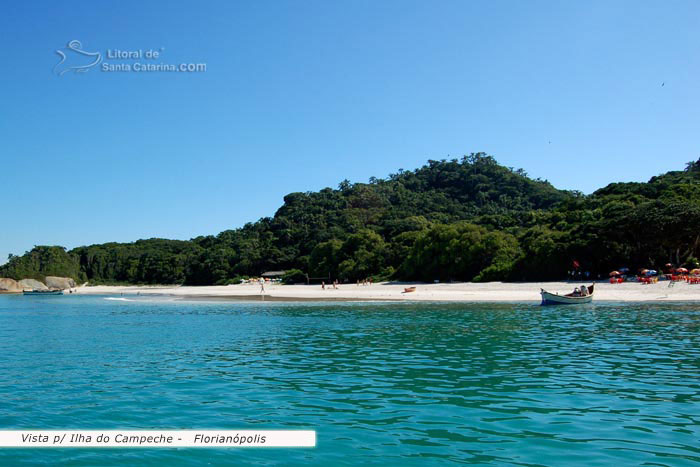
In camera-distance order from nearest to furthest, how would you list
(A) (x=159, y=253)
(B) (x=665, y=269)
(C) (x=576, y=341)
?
(C) (x=576, y=341) → (B) (x=665, y=269) → (A) (x=159, y=253)

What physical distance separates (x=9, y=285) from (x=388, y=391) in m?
145

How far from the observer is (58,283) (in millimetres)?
135625

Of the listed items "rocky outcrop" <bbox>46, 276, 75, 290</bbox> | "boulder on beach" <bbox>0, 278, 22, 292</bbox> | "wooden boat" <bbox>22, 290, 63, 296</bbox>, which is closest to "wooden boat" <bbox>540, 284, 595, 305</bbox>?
"wooden boat" <bbox>22, 290, 63, 296</bbox>

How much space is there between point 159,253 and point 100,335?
389 feet

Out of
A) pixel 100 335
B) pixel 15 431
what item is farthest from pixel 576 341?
pixel 100 335

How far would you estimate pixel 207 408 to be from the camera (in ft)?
40.2

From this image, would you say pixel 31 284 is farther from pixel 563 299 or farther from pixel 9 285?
pixel 563 299

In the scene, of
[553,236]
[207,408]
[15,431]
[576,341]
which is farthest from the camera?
[553,236]

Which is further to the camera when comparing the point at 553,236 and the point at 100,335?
the point at 553,236

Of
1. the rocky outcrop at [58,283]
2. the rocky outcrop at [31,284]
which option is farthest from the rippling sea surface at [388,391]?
the rocky outcrop at [31,284]

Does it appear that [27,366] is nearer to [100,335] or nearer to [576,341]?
[100,335]
